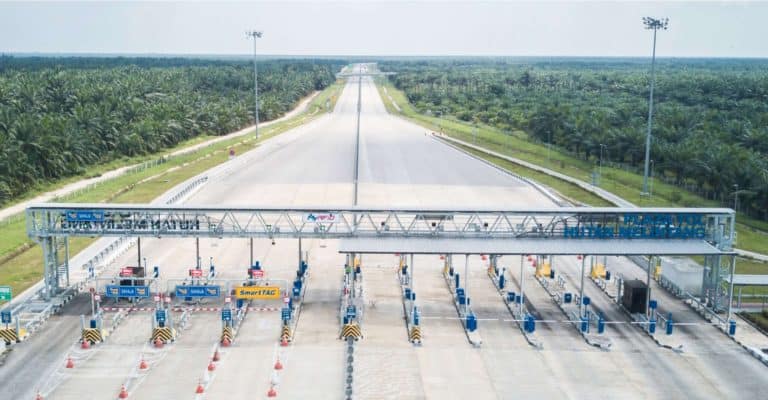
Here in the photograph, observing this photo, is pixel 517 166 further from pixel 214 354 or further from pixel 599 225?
pixel 214 354

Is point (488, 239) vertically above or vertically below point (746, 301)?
above

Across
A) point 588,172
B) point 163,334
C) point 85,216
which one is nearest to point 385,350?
point 163,334

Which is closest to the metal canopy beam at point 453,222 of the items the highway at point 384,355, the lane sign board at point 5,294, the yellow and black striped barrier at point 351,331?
the lane sign board at point 5,294

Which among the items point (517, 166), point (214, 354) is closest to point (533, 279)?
point (214, 354)

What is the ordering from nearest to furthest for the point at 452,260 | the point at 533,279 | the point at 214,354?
the point at 214,354, the point at 533,279, the point at 452,260

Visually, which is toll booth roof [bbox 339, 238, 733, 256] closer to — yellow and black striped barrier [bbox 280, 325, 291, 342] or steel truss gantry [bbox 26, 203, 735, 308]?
steel truss gantry [bbox 26, 203, 735, 308]

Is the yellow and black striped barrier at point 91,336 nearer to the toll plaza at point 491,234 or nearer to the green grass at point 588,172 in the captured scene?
the toll plaza at point 491,234
